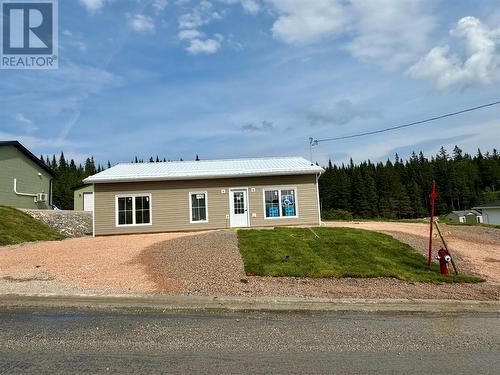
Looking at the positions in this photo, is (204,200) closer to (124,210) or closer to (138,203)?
(138,203)

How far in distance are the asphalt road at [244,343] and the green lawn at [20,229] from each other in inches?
435

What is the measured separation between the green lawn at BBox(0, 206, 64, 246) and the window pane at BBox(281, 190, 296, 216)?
11421 mm

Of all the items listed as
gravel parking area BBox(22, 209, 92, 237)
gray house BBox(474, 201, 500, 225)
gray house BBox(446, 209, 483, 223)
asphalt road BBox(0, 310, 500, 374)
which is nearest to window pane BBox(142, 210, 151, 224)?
gravel parking area BBox(22, 209, 92, 237)

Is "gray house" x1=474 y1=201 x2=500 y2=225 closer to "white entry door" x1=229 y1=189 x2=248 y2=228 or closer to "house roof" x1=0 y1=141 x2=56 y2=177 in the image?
"white entry door" x1=229 y1=189 x2=248 y2=228

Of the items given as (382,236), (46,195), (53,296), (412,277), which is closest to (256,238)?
(382,236)

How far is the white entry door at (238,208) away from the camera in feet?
73.0

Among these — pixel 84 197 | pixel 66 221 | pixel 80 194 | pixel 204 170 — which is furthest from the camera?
pixel 80 194

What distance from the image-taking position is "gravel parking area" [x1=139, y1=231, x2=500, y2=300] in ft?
29.1

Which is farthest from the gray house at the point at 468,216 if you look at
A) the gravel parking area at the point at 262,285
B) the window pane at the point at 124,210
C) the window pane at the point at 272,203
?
the gravel parking area at the point at 262,285

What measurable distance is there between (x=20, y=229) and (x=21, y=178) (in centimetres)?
1181

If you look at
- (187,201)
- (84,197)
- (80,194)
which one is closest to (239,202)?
(187,201)

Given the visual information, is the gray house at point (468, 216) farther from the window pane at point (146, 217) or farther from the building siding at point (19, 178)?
the building siding at point (19, 178)

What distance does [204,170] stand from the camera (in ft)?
77.3

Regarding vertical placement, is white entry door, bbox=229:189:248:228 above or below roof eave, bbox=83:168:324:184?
below
